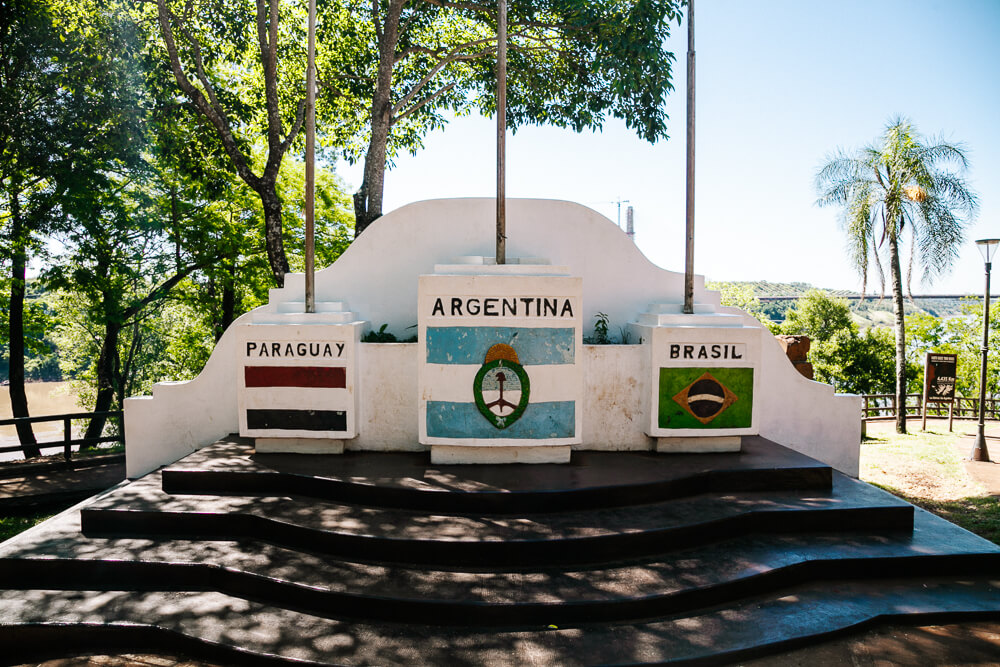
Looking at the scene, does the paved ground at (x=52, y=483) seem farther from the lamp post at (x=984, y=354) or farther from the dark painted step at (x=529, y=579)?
the lamp post at (x=984, y=354)

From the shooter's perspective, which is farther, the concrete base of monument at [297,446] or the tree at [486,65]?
the tree at [486,65]

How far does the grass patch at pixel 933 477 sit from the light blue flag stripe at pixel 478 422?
5062 mm

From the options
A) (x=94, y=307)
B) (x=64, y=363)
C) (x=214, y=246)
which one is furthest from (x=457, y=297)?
(x=64, y=363)

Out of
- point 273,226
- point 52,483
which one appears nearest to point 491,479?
point 273,226

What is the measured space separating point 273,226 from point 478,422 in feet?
26.9

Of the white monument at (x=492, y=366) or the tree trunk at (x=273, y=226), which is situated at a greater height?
the tree trunk at (x=273, y=226)

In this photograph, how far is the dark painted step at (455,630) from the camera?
3869 mm

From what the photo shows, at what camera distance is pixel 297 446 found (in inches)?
265

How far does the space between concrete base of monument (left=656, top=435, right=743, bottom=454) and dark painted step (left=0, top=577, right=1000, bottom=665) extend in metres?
2.10

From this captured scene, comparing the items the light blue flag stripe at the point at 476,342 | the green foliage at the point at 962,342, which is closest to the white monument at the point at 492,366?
the light blue flag stripe at the point at 476,342

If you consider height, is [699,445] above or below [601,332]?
below

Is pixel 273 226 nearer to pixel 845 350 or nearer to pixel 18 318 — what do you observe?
pixel 18 318

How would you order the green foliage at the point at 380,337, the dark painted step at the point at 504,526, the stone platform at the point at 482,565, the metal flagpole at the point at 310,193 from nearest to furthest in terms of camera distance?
the stone platform at the point at 482,565 → the dark painted step at the point at 504,526 → the metal flagpole at the point at 310,193 → the green foliage at the point at 380,337

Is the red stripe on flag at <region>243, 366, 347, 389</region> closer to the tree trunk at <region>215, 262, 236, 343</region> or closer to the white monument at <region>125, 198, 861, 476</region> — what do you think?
the white monument at <region>125, 198, 861, 476</region>
